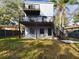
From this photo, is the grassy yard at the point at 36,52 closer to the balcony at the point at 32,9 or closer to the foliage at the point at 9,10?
the balcony at the point at 32,9

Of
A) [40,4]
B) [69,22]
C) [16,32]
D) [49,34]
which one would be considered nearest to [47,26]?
[49,34]

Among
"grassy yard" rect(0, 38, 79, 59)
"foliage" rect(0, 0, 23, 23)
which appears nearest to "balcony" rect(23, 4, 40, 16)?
"foliage" rect(0, 0, 23, 23)

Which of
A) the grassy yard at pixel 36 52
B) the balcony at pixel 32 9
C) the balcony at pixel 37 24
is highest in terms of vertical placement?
the balcony at pixel 32 9

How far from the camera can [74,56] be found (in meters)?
24.8

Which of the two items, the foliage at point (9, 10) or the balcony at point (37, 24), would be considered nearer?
the balcony at point (37, 24)

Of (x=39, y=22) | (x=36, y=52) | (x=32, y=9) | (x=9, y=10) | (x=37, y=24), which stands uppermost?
(x=9, y=10)

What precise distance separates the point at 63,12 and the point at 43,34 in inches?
785

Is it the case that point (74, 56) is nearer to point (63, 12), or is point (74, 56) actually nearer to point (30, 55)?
point (30, 55)

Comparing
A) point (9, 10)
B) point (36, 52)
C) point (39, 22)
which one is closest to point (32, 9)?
point (39, 22)

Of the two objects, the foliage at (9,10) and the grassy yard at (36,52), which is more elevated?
the foliage at (9,10)

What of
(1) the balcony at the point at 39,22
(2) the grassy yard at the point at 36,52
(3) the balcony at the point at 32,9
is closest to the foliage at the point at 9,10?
(3) the balcony at the point at 32,9

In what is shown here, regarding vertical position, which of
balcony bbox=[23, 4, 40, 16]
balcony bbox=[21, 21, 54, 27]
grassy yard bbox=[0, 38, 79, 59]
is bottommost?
grassy yard bbox=[0, 38, 79, 59]

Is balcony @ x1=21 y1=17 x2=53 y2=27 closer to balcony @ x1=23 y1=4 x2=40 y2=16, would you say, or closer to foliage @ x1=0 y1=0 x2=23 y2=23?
balcony @ x1=23 y1=4 x2=40 y2=16

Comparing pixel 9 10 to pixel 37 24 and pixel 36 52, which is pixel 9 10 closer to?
pixel 37 24
